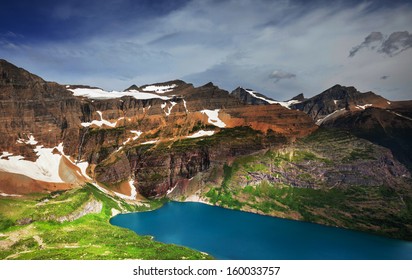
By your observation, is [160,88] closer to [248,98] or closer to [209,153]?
[248,98]

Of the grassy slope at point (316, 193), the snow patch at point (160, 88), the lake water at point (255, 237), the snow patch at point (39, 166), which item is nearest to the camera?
the lake water at point (255, 237)

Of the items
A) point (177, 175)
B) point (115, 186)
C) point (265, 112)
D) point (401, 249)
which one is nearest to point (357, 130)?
point (265, 112)

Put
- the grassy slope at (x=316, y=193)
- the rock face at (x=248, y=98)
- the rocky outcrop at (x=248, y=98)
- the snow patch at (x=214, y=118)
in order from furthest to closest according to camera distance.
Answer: the rock face at (x=248, y=98) < the rocky outcrop at (x=248, y=98) < the snow patch at (x=214, y=118) < the grassy slope at (x=316, y=193)

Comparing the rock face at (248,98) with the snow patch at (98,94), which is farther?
the rock face at (248,98)

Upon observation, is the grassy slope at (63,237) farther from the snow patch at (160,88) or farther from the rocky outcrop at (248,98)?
the rocky outcrop at (248,98)

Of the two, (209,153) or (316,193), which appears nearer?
(316,193)

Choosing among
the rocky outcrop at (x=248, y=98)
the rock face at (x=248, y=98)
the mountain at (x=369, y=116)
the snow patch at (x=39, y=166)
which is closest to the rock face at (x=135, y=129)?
the snow patch at (x=39, y=166)

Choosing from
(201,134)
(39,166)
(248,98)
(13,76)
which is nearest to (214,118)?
(201,134)

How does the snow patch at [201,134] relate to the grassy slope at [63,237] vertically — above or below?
above
